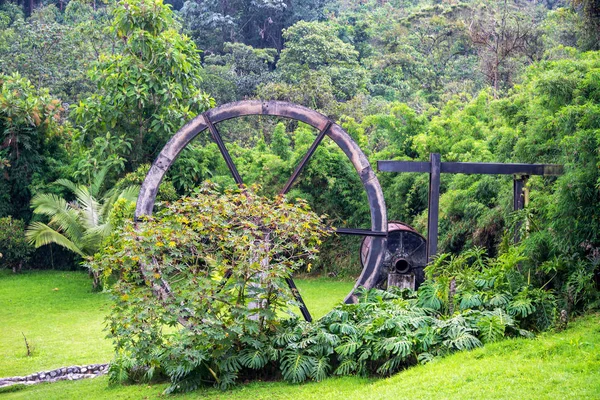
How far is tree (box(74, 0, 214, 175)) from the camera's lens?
15680mm

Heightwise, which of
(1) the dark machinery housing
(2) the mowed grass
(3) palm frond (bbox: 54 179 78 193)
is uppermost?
(3) palm frond (bbox: 54 179 78 193)

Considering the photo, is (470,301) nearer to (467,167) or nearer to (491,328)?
(491,328)

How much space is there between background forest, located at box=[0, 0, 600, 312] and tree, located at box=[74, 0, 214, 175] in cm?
4

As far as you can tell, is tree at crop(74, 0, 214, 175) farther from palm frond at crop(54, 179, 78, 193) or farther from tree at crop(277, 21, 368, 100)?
tree at crop(277, 21, 368, 100)

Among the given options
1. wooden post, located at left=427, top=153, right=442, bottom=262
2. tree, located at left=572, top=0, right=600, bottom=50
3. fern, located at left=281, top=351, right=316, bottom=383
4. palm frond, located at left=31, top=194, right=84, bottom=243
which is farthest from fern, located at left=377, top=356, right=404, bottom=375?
palm frond, located at left=31, top=194, right=84, bottom=243

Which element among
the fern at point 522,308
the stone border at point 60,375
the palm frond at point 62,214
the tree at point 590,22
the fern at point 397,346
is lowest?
the stone border at point 60,375

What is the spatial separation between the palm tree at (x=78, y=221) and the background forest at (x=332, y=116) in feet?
0.13

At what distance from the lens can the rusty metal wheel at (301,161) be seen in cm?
977

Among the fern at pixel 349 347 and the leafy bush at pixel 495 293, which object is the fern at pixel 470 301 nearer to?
the leafy bush at pixel 495 293

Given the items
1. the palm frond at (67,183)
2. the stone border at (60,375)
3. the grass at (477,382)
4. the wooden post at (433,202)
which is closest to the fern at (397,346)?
the grass at (477,382)

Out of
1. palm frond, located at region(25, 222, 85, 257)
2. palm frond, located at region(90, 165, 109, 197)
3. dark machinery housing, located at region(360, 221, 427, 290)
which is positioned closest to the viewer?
dark machinery housing, located at region(360, 221, 427, 290)

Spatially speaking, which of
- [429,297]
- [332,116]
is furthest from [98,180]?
[429,297]

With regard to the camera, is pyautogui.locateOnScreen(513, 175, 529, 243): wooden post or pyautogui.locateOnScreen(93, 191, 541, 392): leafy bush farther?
pyautogui.locateOnScreen(513, 175, 529, 243): wooden post

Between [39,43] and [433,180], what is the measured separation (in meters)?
18.8
